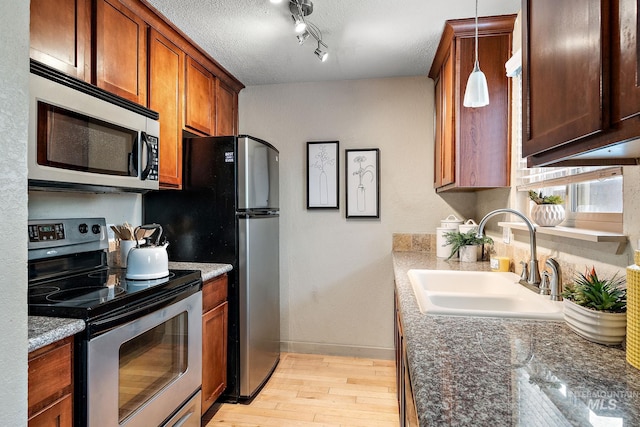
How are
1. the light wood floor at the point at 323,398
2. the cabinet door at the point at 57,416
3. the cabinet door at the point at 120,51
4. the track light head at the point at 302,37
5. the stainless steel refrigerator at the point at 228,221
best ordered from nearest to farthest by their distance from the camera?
the cabinet door at the point at 57,416, the cabinet door at the point at 120,51, the track light head at the point at 302,37, the light wood floor at the point at 323,398, the stainless steel refrigerator at the point at 228,221

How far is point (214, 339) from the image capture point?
2.19m

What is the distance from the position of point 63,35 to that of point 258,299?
1.82m

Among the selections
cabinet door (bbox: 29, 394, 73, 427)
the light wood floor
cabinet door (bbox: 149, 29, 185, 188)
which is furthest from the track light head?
the light wood floor

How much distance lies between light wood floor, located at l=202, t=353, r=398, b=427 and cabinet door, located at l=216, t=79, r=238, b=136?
6.55 feet

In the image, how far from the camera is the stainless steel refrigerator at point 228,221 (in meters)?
2.33

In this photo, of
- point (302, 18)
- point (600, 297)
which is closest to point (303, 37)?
point (302, 18)

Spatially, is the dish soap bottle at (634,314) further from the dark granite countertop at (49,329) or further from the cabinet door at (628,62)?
the dark granite countertop at (49,329)

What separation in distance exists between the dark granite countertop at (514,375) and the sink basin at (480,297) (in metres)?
0.04

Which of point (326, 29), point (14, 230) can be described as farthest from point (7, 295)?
point (326, 29)

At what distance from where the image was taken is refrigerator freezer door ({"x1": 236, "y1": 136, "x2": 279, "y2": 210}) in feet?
7.66

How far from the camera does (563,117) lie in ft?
2.67

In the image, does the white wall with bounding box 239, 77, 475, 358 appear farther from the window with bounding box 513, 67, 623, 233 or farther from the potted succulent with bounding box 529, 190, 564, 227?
the potted succulent with bounding box 529, 190, 564, 227

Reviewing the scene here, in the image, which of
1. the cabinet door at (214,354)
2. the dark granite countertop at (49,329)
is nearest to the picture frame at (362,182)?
the cabinet door at (214,354)

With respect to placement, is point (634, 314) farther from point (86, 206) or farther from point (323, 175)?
point (323, 175)
